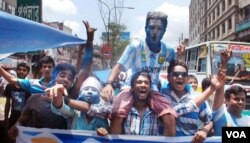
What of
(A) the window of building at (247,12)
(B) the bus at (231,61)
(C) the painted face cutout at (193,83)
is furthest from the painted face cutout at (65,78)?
(A) the window of building at (247,12)

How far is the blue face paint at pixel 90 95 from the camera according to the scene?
3.49 meters

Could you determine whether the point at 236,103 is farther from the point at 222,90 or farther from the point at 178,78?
the point at 178,78

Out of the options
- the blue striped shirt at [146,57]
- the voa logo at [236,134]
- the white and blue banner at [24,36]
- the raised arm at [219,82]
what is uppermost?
the white and blue banner at [24,36]

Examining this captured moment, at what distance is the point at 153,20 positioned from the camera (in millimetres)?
4180

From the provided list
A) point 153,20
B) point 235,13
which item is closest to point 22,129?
point 153,20

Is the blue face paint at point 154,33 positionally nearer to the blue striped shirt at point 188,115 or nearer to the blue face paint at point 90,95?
the blue striped shirt at point 188,115

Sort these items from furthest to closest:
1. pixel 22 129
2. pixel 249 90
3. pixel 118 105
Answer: pixel 249 90
pixel 22 129
pixel 118 105

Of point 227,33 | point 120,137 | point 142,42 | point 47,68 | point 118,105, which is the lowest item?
point 120,137

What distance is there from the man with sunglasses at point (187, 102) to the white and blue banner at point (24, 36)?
1629 millimetres

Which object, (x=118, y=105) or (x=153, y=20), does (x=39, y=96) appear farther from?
(x=153, y=20)

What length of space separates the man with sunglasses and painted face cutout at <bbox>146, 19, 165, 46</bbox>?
1.41ft

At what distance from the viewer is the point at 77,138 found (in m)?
3.60

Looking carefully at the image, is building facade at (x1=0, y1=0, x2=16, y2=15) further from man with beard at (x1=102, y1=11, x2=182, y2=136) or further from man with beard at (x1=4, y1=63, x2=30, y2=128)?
man with beard at (x1=102, y1=11, x2=182, y2=136)

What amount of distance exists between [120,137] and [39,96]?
36.3 inches
